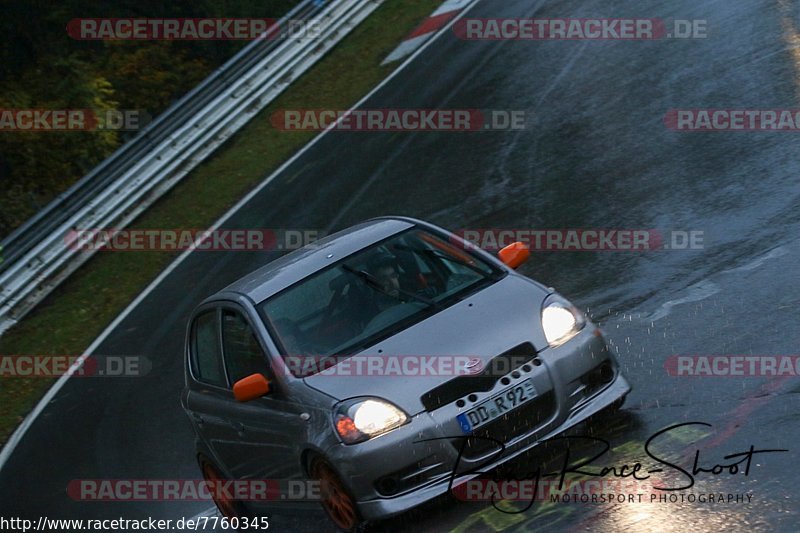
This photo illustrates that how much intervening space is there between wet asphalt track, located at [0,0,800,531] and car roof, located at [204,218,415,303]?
1.51 metres

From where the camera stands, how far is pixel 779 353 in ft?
25.1

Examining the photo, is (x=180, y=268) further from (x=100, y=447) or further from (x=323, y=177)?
(x=100, y=447)

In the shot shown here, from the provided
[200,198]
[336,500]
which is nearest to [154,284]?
[200,198]

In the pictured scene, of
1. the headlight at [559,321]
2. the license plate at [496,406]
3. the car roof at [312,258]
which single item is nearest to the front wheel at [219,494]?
the car roof at [312,258]

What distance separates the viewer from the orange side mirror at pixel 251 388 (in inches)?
281

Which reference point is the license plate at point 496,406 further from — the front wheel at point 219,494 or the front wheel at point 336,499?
the front wheel at point 219,494

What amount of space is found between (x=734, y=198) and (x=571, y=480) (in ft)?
17.2

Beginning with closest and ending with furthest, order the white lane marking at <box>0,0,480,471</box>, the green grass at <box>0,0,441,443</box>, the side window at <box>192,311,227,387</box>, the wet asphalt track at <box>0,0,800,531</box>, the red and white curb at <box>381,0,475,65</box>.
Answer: the wet asphalt track at <box>0,0,800,531</box> → the side window at <box>192,311,227,387</box> → the white lane marking at <box>0,0,480,471</box> → the green grass at <box>0,0,441,443</box> → the red and white curb at <box>381,0,475,65</box>

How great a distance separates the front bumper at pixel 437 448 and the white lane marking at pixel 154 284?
6.31m

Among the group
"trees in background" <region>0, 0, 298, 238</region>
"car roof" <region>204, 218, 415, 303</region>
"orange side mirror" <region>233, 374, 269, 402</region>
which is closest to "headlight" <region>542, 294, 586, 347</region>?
"car roof" <region>204, 218, 415, 303</region>

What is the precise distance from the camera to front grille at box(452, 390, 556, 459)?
663 centimetres

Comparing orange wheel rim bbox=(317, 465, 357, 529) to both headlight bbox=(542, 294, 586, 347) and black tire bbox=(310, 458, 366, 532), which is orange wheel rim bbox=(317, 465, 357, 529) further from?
headlight bbox=(542, 294, 586, 347)

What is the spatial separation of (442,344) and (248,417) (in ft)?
4.83

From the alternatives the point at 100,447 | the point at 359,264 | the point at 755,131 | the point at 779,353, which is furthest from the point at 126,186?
the point at 779,353
